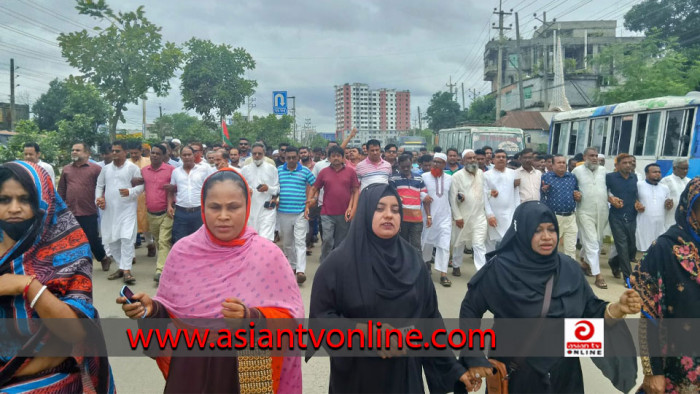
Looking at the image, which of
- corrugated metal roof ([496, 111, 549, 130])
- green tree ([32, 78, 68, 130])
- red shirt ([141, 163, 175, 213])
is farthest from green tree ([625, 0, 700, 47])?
green tree ([32, 78, 68, 130])

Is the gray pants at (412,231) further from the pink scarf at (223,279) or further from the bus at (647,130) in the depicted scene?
the bus at (647,130)

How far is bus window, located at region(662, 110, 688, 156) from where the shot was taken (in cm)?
1061

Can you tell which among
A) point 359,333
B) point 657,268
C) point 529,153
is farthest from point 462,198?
point 359,333

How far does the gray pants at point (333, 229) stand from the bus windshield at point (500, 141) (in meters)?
12.1

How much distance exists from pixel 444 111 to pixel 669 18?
2105 centimetres

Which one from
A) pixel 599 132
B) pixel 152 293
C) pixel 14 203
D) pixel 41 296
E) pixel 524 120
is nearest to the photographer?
pixel 41 296

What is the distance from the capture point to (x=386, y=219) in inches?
103

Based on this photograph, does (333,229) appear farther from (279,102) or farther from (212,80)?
(212,80)

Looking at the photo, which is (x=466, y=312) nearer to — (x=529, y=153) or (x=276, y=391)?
(x=276, y=391)

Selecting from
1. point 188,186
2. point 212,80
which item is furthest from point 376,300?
point 212,80

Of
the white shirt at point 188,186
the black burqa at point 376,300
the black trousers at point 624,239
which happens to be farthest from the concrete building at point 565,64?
the black burqa at point 376,300

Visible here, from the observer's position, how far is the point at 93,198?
23.2ft

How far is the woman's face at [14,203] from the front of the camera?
208cm

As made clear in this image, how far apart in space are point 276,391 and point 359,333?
0.49 metres
